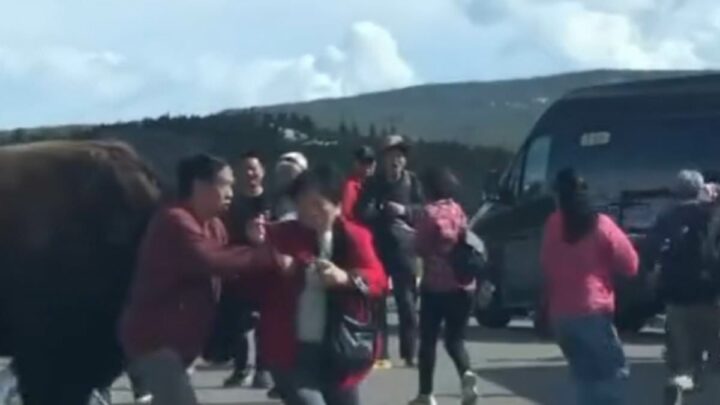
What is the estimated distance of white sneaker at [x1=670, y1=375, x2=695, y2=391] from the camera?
53.6ft

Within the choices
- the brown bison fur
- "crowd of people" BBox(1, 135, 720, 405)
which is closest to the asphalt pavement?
"crowd of people" BBox(1, 135, 720, 405)

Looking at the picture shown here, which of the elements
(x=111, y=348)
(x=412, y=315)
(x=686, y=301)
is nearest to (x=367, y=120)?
A: (x=412, y=315)

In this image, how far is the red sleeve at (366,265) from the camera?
10688 mm

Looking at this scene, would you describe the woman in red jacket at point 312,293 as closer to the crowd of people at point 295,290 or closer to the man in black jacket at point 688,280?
the crowd of people at point 295,290

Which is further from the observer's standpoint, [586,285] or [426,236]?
[426,236]

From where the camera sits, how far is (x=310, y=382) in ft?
35.1

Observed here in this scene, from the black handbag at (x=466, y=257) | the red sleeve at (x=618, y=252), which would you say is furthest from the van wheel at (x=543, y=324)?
the black handbag at (x=466, y=257)

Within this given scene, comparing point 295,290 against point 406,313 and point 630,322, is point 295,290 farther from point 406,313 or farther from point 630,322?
point 630,322

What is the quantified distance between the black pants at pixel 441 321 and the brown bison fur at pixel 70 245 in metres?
4.43

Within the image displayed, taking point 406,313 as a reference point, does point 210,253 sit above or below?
above

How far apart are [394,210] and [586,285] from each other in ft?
18.6

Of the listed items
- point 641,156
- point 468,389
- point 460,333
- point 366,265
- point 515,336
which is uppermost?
point 641,156

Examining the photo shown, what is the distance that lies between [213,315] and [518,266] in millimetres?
15736

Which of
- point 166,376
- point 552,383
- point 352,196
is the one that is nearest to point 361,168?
point 352,196
